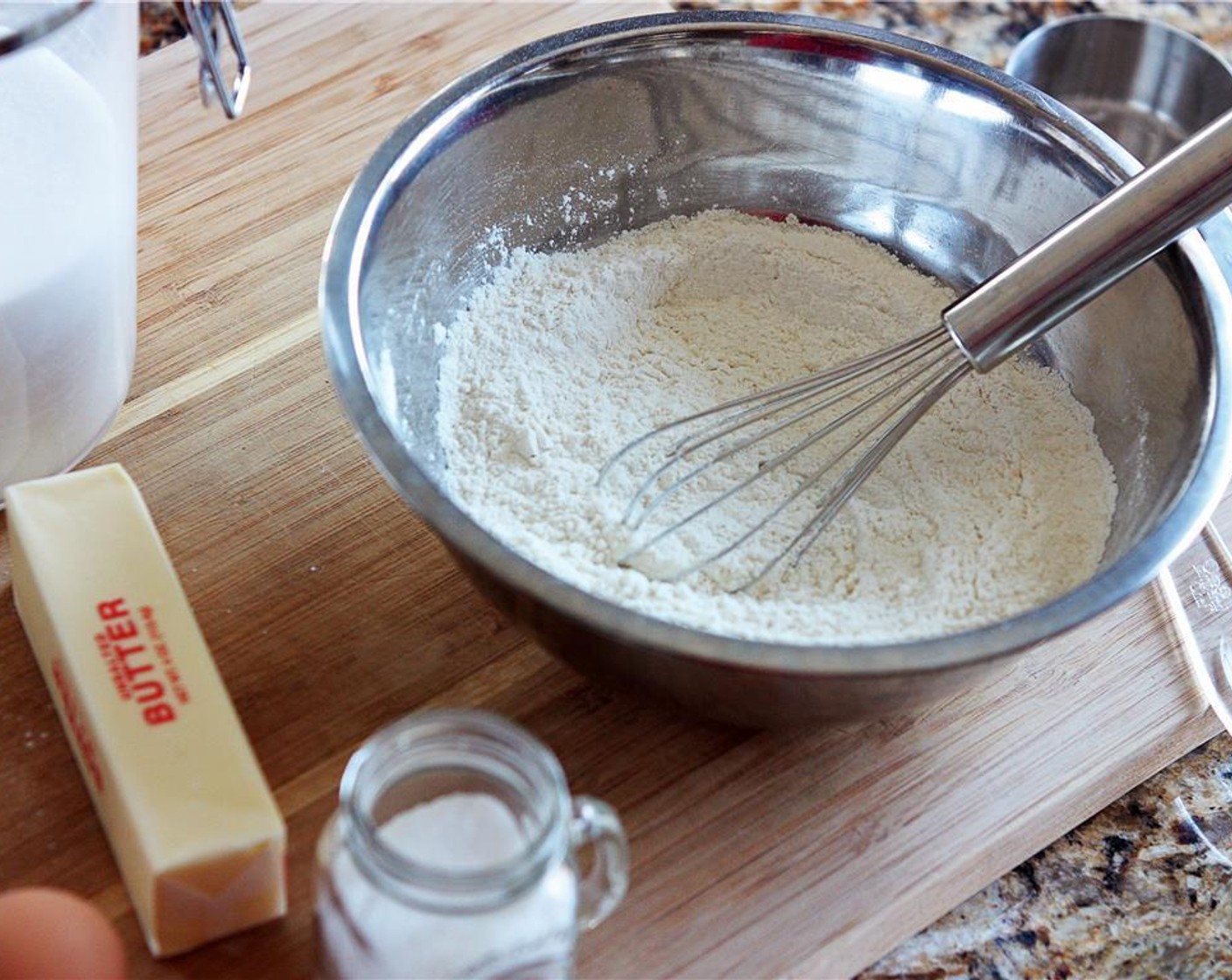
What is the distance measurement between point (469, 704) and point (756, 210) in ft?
1.41

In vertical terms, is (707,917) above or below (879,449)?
below

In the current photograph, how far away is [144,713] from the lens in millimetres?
727

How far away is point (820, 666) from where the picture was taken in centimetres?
67

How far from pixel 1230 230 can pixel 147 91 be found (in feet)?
2.59

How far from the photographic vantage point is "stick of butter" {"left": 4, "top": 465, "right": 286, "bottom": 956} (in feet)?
2.25

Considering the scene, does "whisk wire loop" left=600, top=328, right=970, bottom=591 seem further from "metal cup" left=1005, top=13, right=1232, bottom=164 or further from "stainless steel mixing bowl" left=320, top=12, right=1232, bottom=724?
"metal cup" left=1005, top=13, right=1232, bottom=164

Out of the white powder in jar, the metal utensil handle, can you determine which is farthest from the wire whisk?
the white powder in jar

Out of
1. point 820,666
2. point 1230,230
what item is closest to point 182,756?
point 820,666

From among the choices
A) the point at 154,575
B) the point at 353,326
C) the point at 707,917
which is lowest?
the point at 707,917

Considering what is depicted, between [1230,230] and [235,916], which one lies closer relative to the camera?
[235,916]

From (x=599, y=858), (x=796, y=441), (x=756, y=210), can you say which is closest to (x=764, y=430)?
(x=796, y=441)

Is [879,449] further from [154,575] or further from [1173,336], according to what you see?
[154,575]

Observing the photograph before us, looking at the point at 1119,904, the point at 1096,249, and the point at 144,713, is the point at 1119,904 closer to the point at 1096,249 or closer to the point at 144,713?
the point at 1096,249

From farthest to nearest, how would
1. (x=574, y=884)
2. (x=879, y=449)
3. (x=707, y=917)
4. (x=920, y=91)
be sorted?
1. (x=920, y=91)
2. (x=879, y=449)
3. (x=707, y=917)
4. (x=574, y=884)
